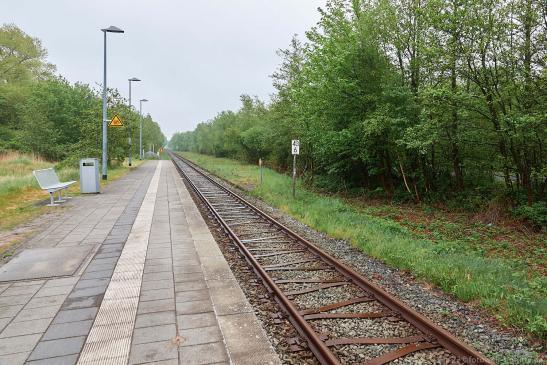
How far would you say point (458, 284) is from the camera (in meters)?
5.29

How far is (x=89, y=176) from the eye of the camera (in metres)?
14.7

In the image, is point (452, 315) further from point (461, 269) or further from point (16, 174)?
point (16, 174)

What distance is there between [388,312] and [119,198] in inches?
472

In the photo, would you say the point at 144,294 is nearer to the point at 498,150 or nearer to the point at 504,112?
the point at 504,112

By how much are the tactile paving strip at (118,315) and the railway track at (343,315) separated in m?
1.82

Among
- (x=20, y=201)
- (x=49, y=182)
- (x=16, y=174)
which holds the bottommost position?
(x=20, y=201)

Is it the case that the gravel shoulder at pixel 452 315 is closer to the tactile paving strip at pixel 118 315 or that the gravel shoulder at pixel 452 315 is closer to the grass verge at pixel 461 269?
the grass verge at pixel 461 269

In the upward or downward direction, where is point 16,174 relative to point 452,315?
upward

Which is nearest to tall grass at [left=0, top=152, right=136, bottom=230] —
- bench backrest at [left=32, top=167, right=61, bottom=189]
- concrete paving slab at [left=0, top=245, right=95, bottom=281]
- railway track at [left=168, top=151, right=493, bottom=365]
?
bench backrest at [left=32, top=167, right=61, bottom=189]

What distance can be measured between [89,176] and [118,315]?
12.0 meters

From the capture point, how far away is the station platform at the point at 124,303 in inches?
138

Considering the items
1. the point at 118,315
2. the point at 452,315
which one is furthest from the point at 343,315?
the point at 118,315

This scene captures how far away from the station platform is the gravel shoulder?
0.54 m

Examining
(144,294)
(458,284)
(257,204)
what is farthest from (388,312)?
(257,204)
